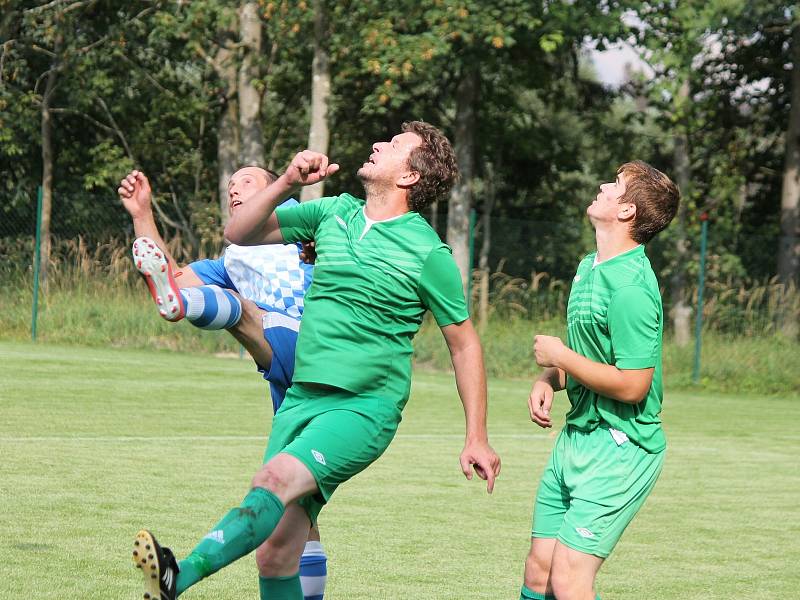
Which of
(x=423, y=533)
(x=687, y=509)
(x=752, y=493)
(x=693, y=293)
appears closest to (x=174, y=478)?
(x=423, y=533)

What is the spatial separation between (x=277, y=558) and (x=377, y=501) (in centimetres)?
396

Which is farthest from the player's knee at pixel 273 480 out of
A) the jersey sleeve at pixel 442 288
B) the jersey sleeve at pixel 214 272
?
the jersey sleeve at pixel 214 272

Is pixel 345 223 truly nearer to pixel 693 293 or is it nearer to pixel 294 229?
pixel 294 229

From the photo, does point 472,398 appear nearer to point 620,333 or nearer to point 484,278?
point 620,333

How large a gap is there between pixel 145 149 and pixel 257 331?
26.5 m

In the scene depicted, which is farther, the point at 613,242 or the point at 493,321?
the point at 493,321

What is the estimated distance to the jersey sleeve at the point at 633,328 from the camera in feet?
14.4

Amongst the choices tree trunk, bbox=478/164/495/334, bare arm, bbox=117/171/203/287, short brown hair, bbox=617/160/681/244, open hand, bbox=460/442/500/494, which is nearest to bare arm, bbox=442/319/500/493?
open hand, bbox=460/442/500/494

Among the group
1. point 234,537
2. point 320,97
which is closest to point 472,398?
point 234,537

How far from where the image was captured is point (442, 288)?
4.62 metres

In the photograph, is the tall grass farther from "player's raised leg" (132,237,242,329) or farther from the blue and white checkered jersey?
"player's raised leg" (132,237,242,329)

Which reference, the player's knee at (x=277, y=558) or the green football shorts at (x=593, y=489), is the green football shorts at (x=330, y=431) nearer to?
the player's knee at (x=277, y=558)

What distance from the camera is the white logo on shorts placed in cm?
432

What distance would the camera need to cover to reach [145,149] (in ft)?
101
